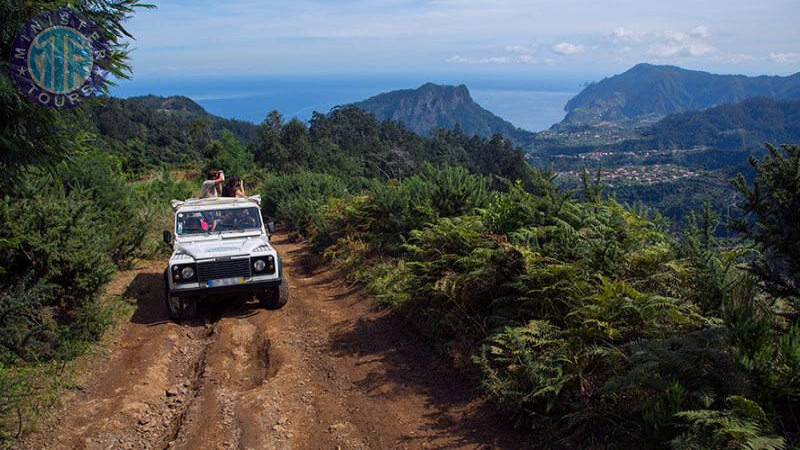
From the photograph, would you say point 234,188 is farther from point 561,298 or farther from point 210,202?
point 561,298

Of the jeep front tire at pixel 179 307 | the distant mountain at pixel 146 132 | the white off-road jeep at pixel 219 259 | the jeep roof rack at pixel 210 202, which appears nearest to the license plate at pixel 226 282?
the white off-road jeep at pixel 219 259

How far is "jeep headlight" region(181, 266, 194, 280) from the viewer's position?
7621 mm

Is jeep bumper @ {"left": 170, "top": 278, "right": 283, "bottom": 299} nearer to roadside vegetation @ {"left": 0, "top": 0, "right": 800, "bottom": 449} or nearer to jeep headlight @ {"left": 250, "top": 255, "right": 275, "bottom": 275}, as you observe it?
jeep headlight @ {"left": 250, "top": 255, "right": 275, "bottom": 275}

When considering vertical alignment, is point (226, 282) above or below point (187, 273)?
below

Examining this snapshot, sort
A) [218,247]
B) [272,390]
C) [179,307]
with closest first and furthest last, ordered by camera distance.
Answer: [272,390] < [179,307] < [218,247]

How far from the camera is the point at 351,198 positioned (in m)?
14.3

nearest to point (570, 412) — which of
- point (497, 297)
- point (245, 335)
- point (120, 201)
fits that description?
point (497, 297)

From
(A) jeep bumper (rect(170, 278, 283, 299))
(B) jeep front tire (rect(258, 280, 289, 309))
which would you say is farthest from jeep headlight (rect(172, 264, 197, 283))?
(B) jeep front tire (rect(258, 280, 289, 309))

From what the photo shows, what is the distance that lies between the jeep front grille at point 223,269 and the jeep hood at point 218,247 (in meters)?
0.11

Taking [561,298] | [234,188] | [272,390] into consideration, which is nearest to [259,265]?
[272,390]

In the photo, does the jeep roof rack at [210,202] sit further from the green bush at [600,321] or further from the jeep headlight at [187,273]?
the green bush at [600,321]

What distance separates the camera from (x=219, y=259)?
305 inches

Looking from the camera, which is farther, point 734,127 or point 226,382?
point 734,127

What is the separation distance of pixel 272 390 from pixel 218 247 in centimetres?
322
